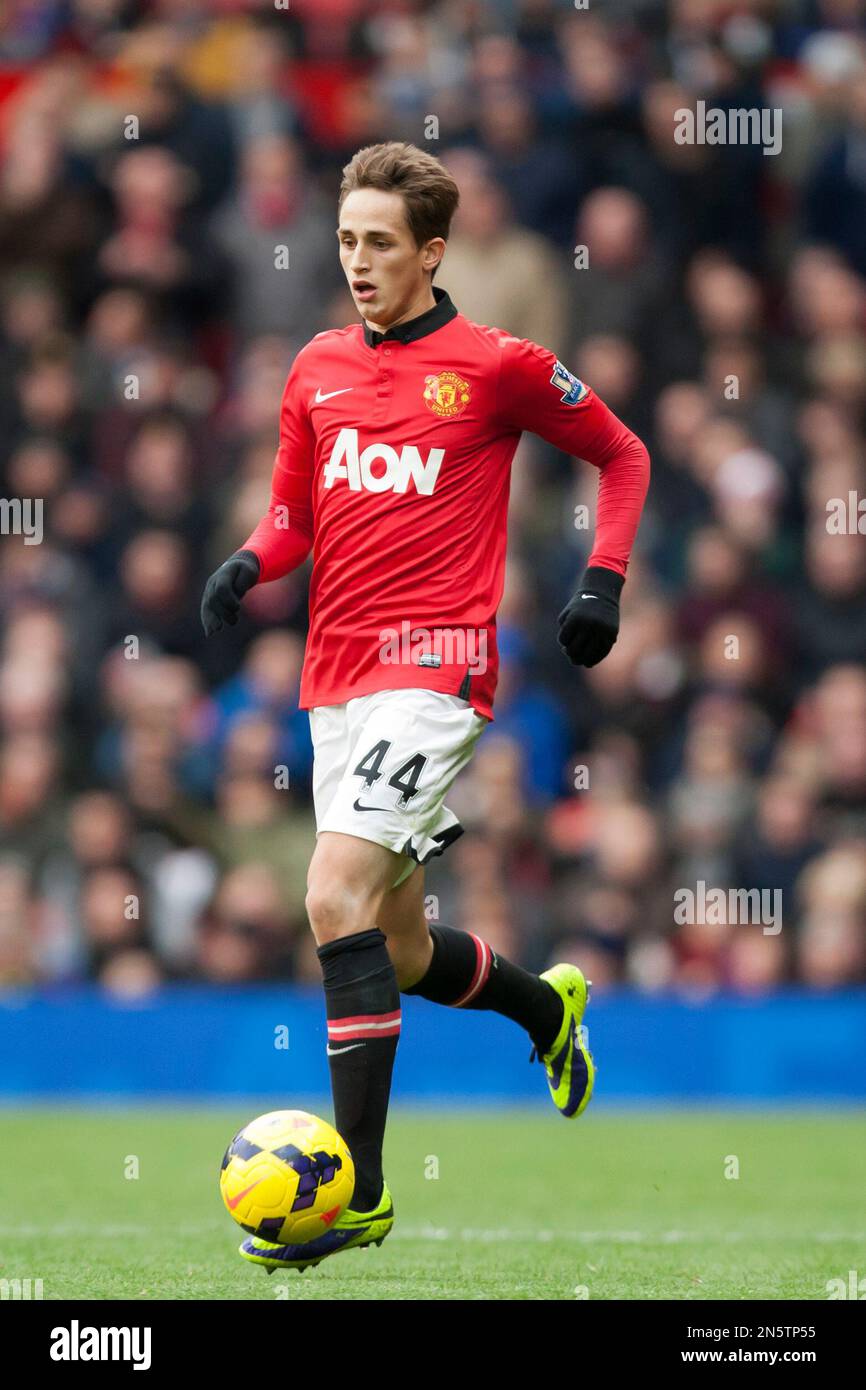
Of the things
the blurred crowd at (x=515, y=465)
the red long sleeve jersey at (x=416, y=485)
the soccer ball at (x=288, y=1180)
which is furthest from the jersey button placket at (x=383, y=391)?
the blurred crowd at (x=515, y=465)

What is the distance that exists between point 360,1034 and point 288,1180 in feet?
1.38

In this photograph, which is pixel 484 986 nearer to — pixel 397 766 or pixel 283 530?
pixel 397 766

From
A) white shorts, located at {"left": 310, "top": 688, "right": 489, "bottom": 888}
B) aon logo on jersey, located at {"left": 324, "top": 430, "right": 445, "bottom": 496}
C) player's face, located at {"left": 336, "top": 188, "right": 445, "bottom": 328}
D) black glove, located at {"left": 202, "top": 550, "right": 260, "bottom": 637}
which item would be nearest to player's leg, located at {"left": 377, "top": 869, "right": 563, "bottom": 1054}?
white shorts, located at {"left": 310, "top": 688, "right": 489, "bottom": 888}

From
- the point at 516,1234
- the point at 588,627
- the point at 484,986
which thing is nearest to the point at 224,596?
the point at 588,627

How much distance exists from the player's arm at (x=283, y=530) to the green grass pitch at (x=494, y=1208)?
1650 mm

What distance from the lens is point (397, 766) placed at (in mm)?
5566

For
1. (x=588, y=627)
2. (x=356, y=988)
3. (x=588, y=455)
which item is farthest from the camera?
Result: (x=588, y=455)

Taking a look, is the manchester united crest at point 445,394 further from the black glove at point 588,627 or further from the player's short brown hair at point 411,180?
the black glove at point 588,627

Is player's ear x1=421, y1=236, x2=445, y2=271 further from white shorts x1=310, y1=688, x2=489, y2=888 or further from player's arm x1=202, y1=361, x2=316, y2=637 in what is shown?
white shorts x1=310, y1=688, x2=489, y2=888

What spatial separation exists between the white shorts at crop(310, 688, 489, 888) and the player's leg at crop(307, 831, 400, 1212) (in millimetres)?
64

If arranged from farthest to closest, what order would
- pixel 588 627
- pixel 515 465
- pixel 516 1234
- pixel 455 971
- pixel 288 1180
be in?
pixel 515 465 → pixel 516 1234 → pixel 455 971 → pixel 588 627 → pixel 288 1180

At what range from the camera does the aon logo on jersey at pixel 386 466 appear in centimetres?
580

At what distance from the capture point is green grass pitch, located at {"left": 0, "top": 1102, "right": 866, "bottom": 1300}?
5.75 metres
